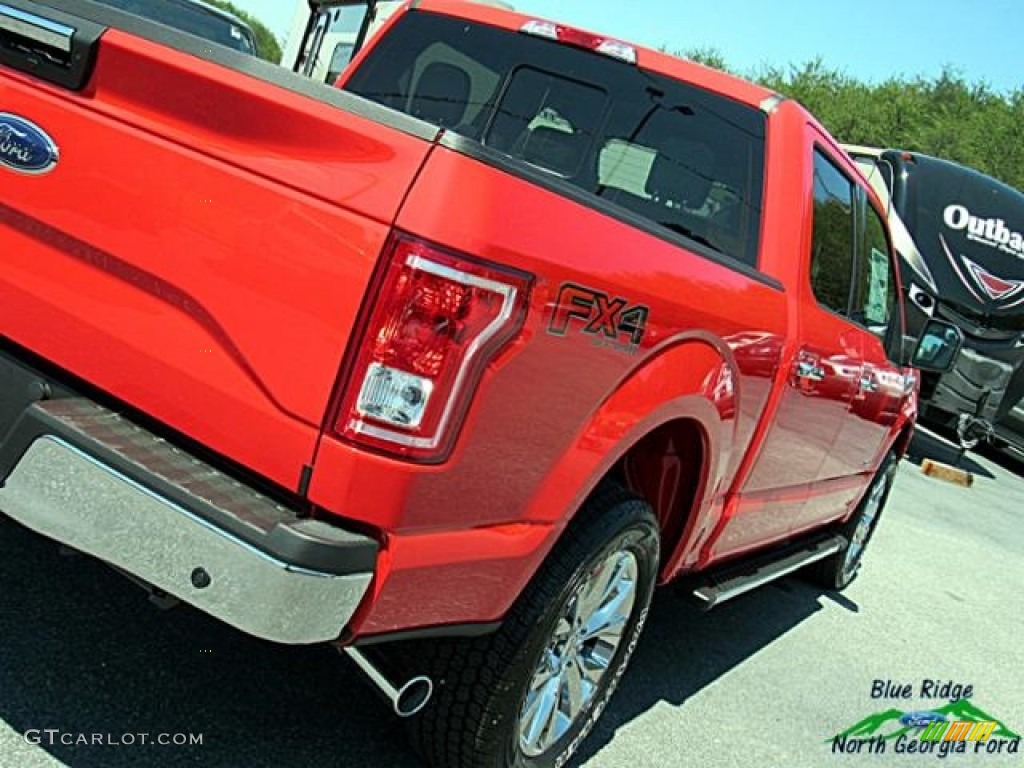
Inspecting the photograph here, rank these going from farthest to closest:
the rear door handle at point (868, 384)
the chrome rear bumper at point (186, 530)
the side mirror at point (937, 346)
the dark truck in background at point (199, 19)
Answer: the dark truck in background at point (199, 19)
the side mirror at point (937, 346)
the rear door handle at point (868, 384)
the chrome rear bumper at point (186, 530)

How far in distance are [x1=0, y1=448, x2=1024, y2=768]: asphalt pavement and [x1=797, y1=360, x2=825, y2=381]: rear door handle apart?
122 centimetres

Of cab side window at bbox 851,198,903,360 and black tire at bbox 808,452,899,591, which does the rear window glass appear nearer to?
cab side window at bbox 851,198,903,360

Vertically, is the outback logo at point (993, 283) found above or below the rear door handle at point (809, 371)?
above

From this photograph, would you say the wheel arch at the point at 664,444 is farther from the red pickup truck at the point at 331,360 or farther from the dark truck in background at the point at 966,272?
the dark truck in background at the point at 966,272

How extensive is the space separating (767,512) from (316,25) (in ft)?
26.1

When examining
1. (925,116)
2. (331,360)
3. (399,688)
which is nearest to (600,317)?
(331,360)

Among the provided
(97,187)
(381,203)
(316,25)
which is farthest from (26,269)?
(316,25)

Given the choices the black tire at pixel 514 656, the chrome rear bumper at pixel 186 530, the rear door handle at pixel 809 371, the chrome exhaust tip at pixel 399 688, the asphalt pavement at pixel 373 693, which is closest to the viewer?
the chrome rear bumper at pixel 186 530

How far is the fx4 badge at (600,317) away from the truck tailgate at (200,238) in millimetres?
422

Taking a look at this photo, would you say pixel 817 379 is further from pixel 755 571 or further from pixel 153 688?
pixel 153 688

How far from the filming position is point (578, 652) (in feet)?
9.89

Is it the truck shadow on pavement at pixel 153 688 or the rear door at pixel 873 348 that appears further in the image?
the rear door at pixel 873 348

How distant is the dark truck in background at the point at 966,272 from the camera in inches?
420

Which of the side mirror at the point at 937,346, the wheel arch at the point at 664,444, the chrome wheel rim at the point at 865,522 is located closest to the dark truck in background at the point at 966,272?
the chrome wheel rim at the point at 865,522
